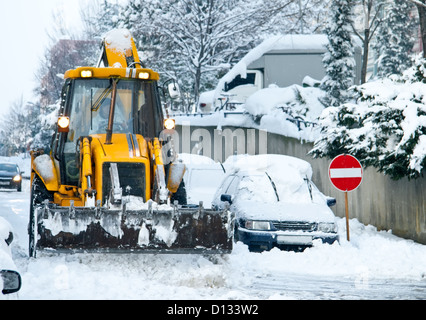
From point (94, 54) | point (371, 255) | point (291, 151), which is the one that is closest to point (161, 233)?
point (371, 255)

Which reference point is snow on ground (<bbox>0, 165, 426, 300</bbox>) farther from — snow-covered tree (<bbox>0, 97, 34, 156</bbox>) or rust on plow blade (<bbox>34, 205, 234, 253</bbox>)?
snow-covered tree (<bbox>0, 97, 34, 156</bbox>)

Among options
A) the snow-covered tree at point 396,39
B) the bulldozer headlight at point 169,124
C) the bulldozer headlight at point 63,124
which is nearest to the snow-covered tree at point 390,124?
the bulldozer headlight at point 169,124

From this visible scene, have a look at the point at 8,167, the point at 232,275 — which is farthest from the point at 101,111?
the point at 8,167

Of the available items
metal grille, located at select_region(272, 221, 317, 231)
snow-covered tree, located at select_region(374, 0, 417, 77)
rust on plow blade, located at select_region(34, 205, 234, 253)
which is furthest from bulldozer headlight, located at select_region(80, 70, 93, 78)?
snow-covered tree, located at select_region(374, 0, 417, 77)

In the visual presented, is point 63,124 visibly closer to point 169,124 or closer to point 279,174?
point 169,124

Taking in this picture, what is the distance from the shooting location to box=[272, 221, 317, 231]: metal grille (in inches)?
496

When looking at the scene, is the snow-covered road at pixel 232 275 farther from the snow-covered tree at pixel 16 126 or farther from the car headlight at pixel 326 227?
the snow-covered tree at pixel 16 126

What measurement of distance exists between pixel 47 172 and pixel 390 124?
7.22 meters

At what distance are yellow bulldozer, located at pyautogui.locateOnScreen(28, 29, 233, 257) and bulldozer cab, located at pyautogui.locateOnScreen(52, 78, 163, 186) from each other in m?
0.02

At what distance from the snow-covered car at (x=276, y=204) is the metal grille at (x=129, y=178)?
1.35m

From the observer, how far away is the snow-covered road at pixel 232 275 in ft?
28.2

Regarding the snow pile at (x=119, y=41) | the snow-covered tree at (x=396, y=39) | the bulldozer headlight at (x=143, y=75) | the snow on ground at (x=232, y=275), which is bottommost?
the snow on ground at (x=232, y=275)
